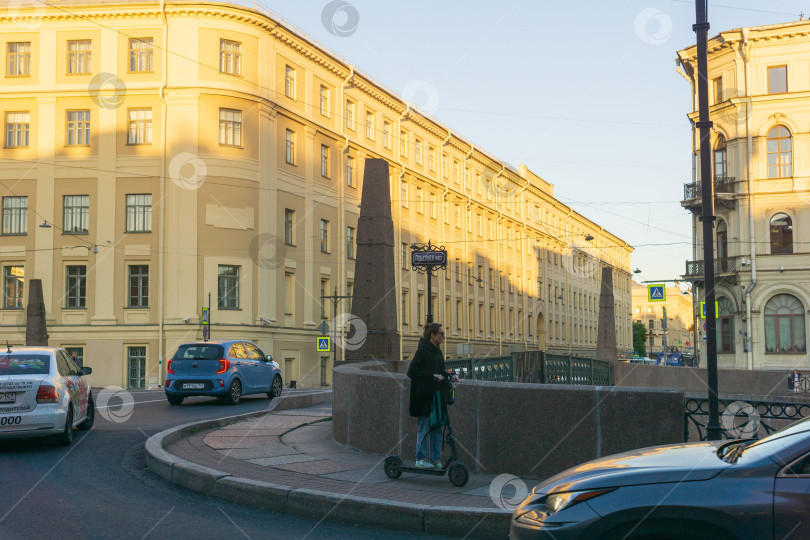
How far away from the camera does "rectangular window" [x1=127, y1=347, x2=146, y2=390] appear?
38.7 meters

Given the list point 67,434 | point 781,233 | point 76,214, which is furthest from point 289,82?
point 67,434

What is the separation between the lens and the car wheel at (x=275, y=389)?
22.5 m

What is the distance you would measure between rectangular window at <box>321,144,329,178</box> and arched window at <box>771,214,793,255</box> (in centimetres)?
2475

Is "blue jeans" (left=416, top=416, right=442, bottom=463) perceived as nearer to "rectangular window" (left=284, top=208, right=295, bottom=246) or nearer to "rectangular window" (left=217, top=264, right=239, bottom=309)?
"rectangular window" (left=217, top=264, right=239, bottom=309)

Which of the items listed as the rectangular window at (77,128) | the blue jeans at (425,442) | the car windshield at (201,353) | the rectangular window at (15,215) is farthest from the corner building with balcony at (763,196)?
the blue jeans at (425,442)

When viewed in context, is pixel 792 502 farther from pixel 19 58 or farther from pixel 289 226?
pixel 19 58

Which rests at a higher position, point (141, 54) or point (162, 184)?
point (141, 54)

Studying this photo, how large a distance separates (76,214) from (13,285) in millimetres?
4672

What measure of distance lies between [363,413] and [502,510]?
3.93 m

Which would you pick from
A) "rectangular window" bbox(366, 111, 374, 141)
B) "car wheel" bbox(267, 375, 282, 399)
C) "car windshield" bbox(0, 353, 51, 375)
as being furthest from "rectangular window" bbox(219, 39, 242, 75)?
"car windshield" bbox(0, 353, 51, 375)

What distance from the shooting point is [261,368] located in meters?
21.9

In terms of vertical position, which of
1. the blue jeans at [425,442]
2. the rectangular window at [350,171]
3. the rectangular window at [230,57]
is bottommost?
the blue jeans at [425,442]

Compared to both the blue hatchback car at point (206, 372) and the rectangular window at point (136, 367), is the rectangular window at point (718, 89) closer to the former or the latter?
the rectangular window at point (136, 367)

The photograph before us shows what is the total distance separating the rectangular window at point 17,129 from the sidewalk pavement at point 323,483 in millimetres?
33400
